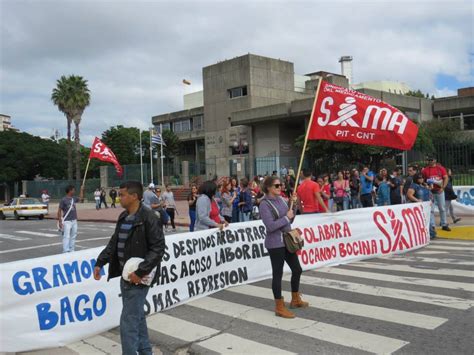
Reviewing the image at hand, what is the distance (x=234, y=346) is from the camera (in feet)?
15.7

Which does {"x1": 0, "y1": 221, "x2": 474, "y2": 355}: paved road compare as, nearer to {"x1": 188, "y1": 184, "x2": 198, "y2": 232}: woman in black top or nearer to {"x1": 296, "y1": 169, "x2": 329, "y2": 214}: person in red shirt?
{"x1": 296, "y1": 169, "x2": 329, "y2": 214}: person in red shirt

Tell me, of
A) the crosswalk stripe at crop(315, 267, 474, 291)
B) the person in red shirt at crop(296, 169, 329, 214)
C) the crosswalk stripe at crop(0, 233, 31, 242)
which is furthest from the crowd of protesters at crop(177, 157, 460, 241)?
the crosswalk stripe at crop(0, 233, 31, 242)

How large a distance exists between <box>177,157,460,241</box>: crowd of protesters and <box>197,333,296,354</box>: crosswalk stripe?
8.41 feet

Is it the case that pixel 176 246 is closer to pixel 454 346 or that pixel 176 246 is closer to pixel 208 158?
pixel 454 346

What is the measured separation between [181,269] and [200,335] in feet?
5.52

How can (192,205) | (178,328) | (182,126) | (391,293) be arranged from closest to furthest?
(178,328)
(391,293)
(192,205)
(182,126)

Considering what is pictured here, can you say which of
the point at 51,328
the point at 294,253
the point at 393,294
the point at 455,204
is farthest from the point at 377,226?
the point at 455,204

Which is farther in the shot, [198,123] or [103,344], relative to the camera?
[198,123]

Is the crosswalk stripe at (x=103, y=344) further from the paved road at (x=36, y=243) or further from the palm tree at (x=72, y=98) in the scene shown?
the palm tree at (x=72, y=98)

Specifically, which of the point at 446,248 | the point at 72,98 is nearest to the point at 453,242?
the point at 446,248

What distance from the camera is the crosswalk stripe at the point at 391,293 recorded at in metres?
5.98

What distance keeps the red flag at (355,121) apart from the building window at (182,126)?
184ft

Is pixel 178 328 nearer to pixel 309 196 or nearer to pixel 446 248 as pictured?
pixel 309 196

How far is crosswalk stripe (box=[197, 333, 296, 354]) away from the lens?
462 cm
